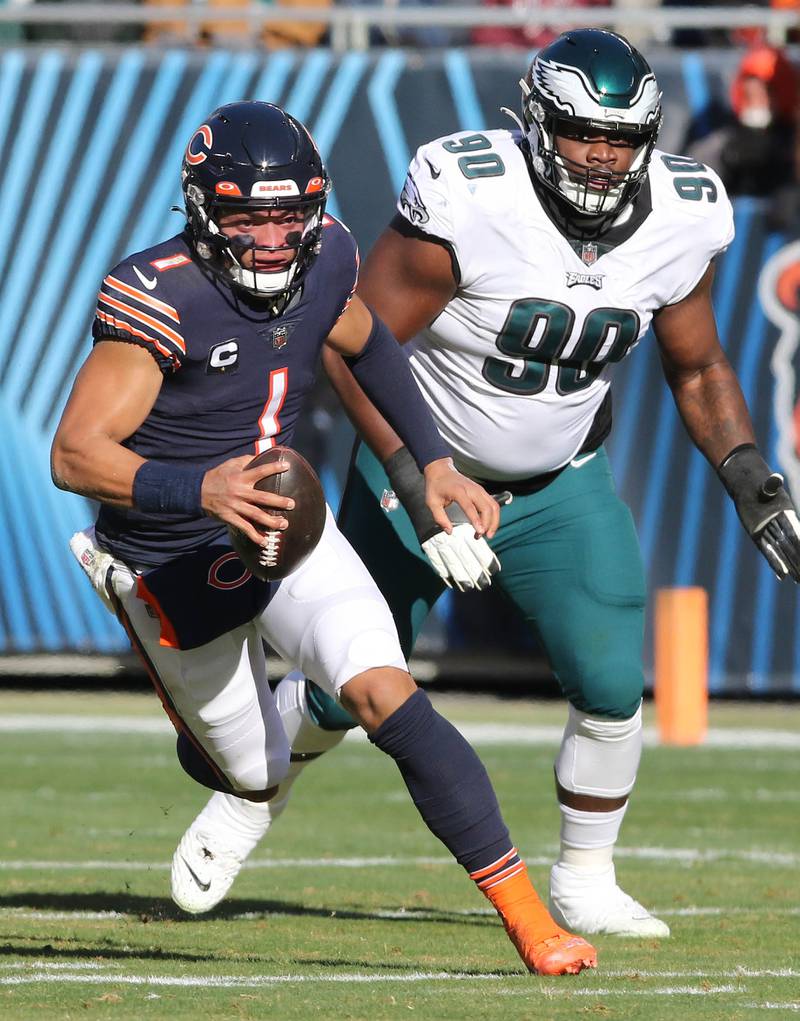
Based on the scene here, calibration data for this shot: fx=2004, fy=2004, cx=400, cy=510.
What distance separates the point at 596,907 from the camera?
16.7ft

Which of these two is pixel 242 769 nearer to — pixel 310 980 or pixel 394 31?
pixel 310 980

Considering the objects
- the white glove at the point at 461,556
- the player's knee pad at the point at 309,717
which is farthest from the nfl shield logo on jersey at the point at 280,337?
the player's knee pad at the point at 309,717

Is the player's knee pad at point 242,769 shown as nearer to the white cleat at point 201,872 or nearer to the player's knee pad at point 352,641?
the white cleat at point 201,872

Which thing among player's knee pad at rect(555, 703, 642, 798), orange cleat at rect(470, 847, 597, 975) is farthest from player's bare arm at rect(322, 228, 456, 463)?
orange cleat at rect(470, 847, 597, 975)

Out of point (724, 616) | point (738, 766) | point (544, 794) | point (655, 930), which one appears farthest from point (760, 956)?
point (724, 616)

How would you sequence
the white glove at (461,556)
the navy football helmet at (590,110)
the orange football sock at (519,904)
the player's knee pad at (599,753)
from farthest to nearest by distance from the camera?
the player's knee pad at (599,753)
the navy football helmet at (590,110)
the white glove at (461,556)
the orange football sock at (519,904)

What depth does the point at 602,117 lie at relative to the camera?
4809 mm

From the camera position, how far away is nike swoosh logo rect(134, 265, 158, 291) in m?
4.20

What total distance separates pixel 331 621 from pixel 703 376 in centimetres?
150

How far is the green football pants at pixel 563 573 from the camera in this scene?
507cm

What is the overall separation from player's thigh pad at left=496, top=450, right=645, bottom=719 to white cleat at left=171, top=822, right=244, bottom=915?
3.29ft

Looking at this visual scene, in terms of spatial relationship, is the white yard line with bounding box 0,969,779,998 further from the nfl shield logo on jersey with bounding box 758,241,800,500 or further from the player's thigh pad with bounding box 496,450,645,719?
the nfl shield logo on jersey with bounding box 758,241,800,500

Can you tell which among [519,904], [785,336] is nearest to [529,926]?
[519,904]

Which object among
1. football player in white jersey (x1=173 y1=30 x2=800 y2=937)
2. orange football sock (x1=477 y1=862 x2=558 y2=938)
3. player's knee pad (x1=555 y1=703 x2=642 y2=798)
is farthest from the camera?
player's knee pad (x1=555 y1=703 x2=642 y2=798)
